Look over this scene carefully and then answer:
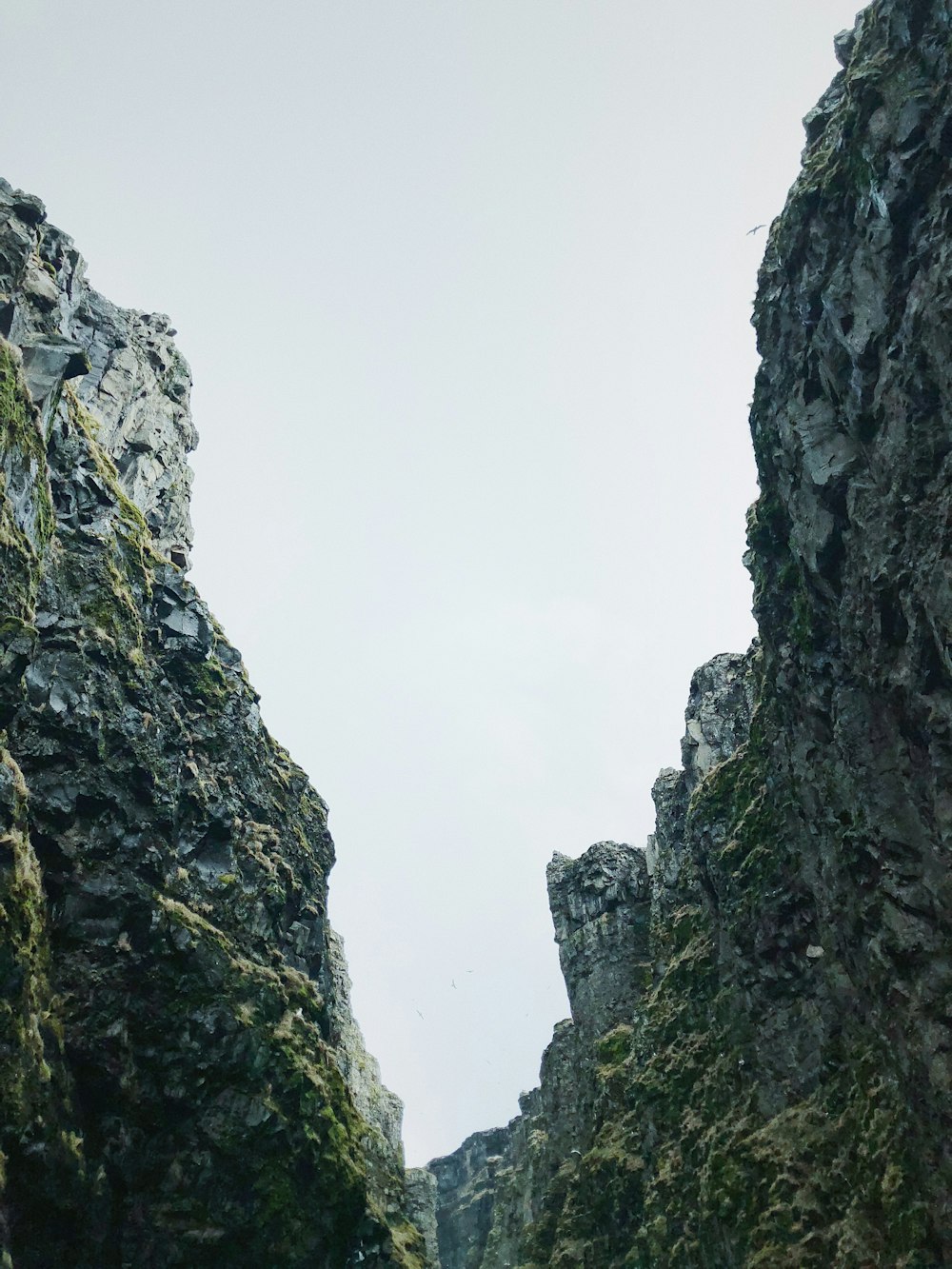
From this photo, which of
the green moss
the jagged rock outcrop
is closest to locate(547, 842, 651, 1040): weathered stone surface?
the jagged rock outcrop

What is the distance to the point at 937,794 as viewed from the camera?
28.7m

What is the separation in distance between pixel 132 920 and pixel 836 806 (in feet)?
98.5

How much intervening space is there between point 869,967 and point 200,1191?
90.3 feet

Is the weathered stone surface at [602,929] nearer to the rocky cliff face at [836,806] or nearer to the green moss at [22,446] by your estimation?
the rocky cliff face at [836,806]

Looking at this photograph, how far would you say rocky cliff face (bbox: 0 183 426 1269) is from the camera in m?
31.4

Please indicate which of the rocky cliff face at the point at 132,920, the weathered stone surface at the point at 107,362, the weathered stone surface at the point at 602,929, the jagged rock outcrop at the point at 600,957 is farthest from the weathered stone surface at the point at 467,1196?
the weathered stone surface at the point at 107,362

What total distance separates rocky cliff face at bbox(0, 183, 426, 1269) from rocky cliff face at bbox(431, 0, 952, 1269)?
16.4 m

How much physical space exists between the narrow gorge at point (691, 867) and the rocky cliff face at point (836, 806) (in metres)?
0.17

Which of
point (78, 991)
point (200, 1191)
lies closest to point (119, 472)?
point (78, 991)

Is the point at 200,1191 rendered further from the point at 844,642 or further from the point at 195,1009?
the point at 844,642

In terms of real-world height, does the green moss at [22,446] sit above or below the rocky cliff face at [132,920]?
above

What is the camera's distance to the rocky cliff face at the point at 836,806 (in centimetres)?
2931

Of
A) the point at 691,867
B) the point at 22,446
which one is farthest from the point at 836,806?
the point at 22,446

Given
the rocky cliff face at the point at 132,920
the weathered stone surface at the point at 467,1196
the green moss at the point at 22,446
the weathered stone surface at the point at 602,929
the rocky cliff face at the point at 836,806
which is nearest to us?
the rocky cliff face at the point at 836,806
